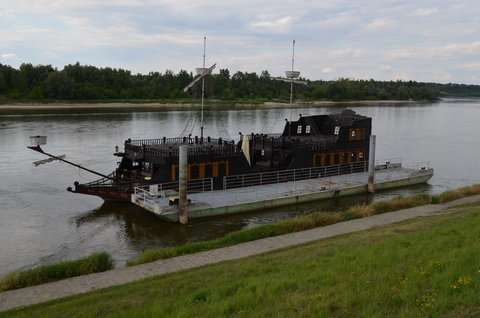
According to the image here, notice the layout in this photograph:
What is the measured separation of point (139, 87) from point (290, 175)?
361ft

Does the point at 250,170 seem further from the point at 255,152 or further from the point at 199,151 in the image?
the point at 255,152

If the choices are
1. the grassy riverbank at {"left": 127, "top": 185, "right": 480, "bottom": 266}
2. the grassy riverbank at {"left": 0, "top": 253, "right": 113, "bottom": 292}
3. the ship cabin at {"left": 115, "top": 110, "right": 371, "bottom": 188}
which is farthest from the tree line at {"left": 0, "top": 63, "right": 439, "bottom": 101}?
the grassy riverbank at {"left": 0, "top": 253, "right": 113, "bottom": 292}

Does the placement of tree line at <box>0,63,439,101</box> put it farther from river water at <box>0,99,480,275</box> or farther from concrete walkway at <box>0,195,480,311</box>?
concrete walkway at <box>0,195,480,311</box>

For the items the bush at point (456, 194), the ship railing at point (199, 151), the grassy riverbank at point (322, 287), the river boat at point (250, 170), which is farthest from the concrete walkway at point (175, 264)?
the ship railing at point (199, 151)

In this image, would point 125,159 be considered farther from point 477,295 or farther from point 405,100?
point 405,100

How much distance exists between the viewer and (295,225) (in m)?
19.9

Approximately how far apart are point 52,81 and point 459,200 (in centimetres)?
10362

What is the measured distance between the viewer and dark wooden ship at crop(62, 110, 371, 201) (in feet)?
84.9

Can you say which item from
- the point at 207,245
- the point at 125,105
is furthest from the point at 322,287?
the point at 125,105

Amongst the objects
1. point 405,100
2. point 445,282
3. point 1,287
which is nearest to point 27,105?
point 1,287

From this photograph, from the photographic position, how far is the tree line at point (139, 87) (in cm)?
11200

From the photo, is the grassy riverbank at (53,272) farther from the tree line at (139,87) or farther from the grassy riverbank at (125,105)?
the grassy riverbank at (125,105)

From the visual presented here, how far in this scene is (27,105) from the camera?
103 m

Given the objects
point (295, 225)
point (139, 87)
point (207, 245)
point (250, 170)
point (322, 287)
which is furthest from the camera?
point (139, 87)
